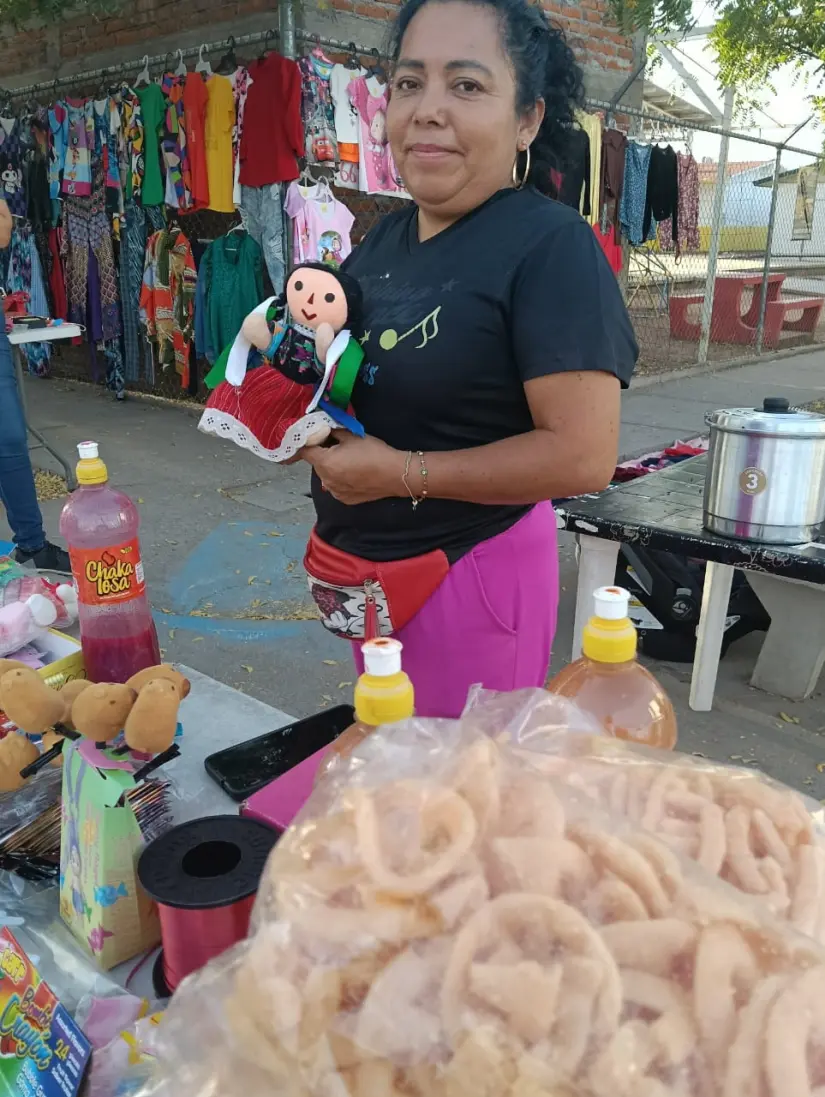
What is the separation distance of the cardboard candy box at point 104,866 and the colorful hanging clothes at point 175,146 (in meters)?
6.96

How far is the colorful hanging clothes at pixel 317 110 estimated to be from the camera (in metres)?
6.36

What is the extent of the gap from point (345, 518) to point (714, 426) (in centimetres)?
177

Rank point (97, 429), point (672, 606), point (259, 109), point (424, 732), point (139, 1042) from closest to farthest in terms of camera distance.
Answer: point (424, 732) → point (139, 1042) → point (672, 606) → point (259, 109) → point (97, 429)

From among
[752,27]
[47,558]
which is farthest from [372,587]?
[752,27]

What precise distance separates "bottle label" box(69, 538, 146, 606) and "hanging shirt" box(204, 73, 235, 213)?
6069mm

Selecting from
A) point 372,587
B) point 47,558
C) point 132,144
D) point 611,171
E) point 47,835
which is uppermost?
point 132,144

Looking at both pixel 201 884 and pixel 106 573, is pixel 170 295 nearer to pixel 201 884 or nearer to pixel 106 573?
pixel 106 573

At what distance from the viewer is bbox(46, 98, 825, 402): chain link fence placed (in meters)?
9.03

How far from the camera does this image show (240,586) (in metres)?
4.54

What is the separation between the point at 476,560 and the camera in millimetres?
1581

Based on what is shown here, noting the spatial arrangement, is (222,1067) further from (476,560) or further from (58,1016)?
(476,560)

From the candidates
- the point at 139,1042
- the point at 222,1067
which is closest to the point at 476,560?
the point at 139,1042

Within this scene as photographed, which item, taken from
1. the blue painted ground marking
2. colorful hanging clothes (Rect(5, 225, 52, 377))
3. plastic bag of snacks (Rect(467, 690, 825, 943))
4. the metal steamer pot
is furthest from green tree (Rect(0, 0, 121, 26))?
plastic bag of snacks (Rect(467, 690, 825, 943))

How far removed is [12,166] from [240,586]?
20.6 feet
